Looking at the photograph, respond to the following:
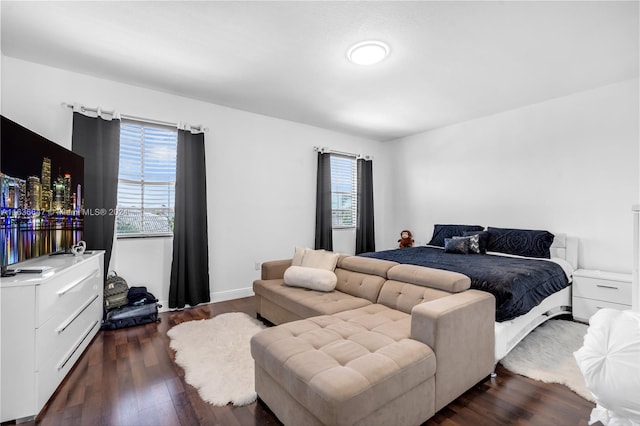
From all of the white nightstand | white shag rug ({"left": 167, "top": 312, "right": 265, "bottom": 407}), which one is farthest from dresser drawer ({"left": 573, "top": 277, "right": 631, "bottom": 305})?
white shag rug ({"left": 167, "top": 312, "right": 265, "bottom": 407})

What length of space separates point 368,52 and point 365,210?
3206 millimetres

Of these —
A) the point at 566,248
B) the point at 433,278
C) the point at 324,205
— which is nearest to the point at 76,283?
the point at 433,278

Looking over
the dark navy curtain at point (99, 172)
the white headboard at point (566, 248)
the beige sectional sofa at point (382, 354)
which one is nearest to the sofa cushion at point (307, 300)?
the beige sectional sofa at point (382, 354)

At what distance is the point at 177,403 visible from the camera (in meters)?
1.79

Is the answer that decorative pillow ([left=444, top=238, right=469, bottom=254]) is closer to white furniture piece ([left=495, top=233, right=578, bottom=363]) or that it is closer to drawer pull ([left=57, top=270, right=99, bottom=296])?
white furniture piece ([left=495, top=233, right=578, bottom=363])

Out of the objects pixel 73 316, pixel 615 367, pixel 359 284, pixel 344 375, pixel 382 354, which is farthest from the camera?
pixel 359 284

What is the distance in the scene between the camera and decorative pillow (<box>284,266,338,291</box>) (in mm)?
2746

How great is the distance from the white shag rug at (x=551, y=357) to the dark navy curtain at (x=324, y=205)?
115 inches

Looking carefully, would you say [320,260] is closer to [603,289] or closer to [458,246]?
[458,246]

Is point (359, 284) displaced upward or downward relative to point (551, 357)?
upward

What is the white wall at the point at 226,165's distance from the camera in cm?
291

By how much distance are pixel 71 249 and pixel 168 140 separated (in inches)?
63.0

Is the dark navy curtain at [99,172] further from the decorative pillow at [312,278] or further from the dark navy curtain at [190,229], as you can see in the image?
the decorative pillow at [312,278]

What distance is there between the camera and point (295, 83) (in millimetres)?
3232
